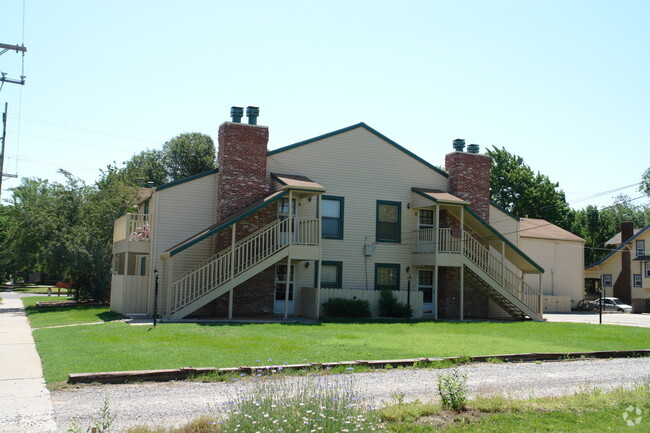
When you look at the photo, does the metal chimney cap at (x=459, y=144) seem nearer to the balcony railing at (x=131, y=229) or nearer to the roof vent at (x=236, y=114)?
the roof vent at (x=236, y=114)

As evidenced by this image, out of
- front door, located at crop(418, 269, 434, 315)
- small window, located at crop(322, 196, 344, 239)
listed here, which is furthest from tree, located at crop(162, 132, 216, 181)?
front door, located at crop(418, 269, 434, 315)

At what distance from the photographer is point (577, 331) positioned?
2072 cm

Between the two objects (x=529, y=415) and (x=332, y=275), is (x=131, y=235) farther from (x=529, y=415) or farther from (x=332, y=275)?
(x=529, y=415)

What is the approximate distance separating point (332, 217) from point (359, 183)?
1988 mm

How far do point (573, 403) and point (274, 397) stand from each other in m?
4.41

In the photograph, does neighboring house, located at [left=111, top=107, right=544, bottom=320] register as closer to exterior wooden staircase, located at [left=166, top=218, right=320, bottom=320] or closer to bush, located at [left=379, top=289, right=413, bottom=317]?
exterior wooden staircase, located at [left=166, top=218, right=320, bottom=320]

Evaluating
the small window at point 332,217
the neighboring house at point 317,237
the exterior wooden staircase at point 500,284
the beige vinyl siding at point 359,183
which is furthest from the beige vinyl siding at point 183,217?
the exterior wooden staircase at point 500,284

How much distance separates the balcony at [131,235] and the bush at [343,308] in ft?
24.1

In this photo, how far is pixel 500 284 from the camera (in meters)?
25.7

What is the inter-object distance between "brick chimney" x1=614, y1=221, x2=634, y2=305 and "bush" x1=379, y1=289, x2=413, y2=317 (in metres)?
32.4

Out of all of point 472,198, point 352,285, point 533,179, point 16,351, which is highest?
point 533,179

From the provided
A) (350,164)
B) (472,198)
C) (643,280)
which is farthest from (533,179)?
(350,164)

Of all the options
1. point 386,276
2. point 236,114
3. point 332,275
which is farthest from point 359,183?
point 236,114

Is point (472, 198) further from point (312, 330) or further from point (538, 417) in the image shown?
point (538, 417)
